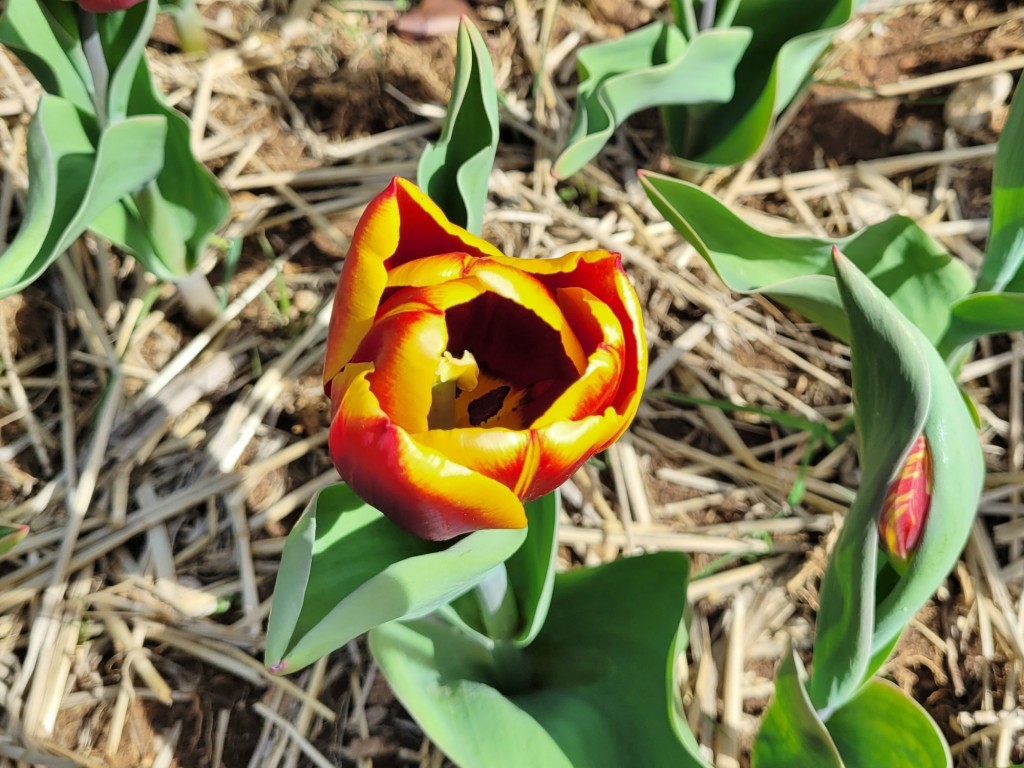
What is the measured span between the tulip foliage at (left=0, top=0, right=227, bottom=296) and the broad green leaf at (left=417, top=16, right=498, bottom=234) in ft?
1.20

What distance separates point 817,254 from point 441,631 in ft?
1.99

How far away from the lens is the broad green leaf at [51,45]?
0.96 m

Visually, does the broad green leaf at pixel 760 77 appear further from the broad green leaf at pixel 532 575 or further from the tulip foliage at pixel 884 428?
the broad green leaf at pixel 532 575

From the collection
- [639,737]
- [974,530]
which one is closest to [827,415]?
[974,530]

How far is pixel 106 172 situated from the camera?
1011mm

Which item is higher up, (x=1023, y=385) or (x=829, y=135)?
(x=829, y=135)

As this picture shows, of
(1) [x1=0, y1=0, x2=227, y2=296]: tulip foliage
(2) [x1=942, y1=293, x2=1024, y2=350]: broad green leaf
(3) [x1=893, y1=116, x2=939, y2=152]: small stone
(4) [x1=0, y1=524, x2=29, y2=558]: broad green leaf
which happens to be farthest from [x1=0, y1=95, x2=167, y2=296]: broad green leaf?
(3) [x1=893, y1=116, x2=939, y2=152]: small stone

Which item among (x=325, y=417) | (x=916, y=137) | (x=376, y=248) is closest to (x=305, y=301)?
(x=325, y=417)

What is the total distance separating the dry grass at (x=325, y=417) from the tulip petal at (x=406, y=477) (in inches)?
26.2

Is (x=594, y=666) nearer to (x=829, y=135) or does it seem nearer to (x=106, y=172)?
(x=106, y=172)

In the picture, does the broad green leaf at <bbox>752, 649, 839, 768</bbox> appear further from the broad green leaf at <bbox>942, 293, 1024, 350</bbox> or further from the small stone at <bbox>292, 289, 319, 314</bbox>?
the small stone at <bbox>292, 289, 319, 314</bbox>

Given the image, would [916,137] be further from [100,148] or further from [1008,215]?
[100,148]

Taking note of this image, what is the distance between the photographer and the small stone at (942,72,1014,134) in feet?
5.38

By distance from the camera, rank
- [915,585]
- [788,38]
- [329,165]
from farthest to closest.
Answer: [329,165]
[788,38]
[915,585]
